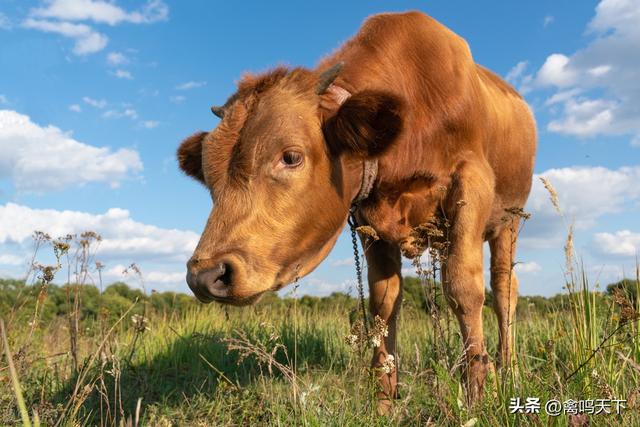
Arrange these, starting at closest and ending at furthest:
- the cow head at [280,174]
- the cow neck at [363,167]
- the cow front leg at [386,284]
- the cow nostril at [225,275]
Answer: the cow nostril at [225,275] → the cow head at [280,174] → the cow neck at [363,167] → the cow front leg at [386,284]

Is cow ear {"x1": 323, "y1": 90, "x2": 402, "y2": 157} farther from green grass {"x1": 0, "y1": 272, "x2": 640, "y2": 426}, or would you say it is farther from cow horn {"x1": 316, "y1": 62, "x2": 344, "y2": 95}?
green grass {"x1": 0, "y1": 272, "x2": 640, "y2": 426}

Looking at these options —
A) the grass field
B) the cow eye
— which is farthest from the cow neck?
the grass field

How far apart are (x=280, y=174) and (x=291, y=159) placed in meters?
0.13

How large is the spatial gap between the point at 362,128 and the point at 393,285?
1.80 m

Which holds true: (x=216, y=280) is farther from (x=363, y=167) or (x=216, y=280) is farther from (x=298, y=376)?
(x=298, y=376)

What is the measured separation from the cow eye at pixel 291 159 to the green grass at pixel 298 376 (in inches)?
37.8

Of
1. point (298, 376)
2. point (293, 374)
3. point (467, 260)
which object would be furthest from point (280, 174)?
point (298, 376)

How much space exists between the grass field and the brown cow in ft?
0.94

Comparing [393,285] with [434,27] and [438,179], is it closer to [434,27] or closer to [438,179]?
[438,179]

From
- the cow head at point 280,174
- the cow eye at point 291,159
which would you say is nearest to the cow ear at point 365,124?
the cow head at point 280,174

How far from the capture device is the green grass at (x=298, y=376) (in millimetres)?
3262

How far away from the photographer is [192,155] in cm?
470

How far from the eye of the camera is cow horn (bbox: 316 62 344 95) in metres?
4.04

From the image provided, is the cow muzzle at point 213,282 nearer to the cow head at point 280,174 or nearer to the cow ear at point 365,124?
the cow head at point 280,174
